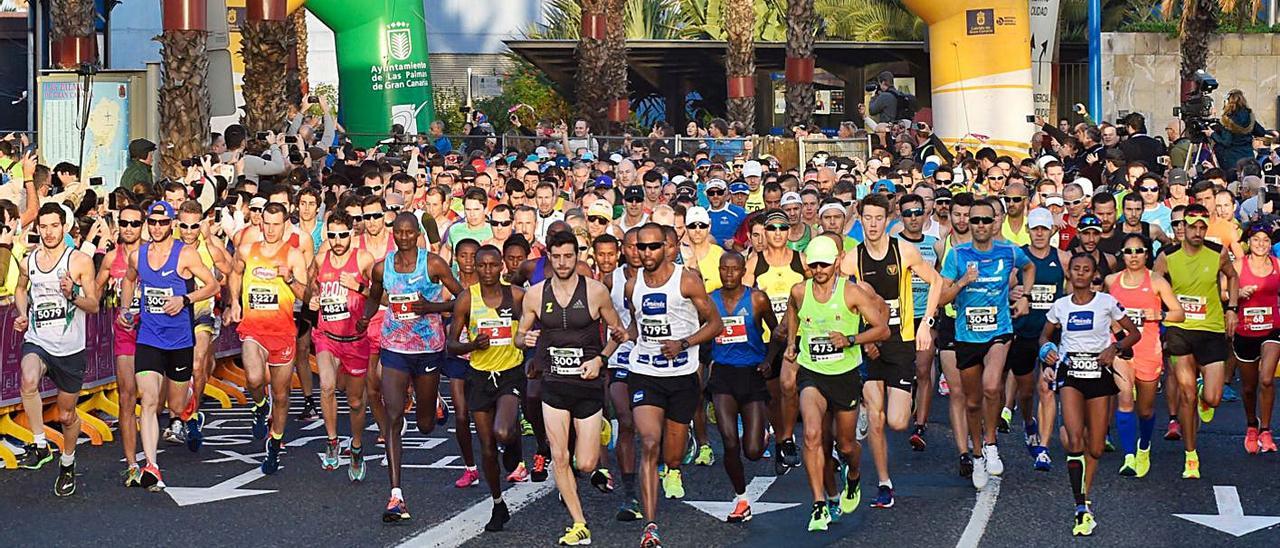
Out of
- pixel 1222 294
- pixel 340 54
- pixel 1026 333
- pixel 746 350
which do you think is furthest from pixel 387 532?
pixel 340 54

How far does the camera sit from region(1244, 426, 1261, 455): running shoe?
43.0 feet

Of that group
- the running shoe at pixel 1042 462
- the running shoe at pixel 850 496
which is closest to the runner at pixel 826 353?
the running shoe at pixel 850 496

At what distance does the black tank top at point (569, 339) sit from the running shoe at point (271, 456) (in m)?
3.08

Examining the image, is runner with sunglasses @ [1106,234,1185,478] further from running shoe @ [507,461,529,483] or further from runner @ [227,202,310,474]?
runner @ [227,202,310,474]

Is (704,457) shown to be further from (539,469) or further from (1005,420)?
(1005,420)

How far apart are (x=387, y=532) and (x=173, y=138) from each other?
13.6m

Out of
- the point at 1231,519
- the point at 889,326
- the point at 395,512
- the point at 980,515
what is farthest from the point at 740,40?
the point at 395,512

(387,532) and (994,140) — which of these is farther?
(994,140)

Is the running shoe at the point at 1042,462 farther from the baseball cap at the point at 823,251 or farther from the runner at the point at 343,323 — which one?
→ the runner at the point at 343,323

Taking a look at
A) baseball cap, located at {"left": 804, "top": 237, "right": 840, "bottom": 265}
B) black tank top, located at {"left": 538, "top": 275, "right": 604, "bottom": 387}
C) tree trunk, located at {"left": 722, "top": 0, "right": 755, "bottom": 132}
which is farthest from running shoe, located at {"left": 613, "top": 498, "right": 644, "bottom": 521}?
tree trunk, located at {"left": 722, "top": 0, "right": 755, "bottom": 132}

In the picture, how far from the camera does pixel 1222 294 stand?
13188 mm

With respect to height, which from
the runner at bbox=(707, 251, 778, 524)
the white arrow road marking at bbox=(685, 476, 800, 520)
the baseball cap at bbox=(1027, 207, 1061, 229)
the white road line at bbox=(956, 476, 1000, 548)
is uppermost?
the baseball cap at bbox=(1027, 207, 1061, 229)

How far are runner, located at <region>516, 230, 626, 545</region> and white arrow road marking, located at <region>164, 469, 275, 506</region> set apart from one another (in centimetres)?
246

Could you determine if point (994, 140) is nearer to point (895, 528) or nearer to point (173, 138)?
point (173, 138)
